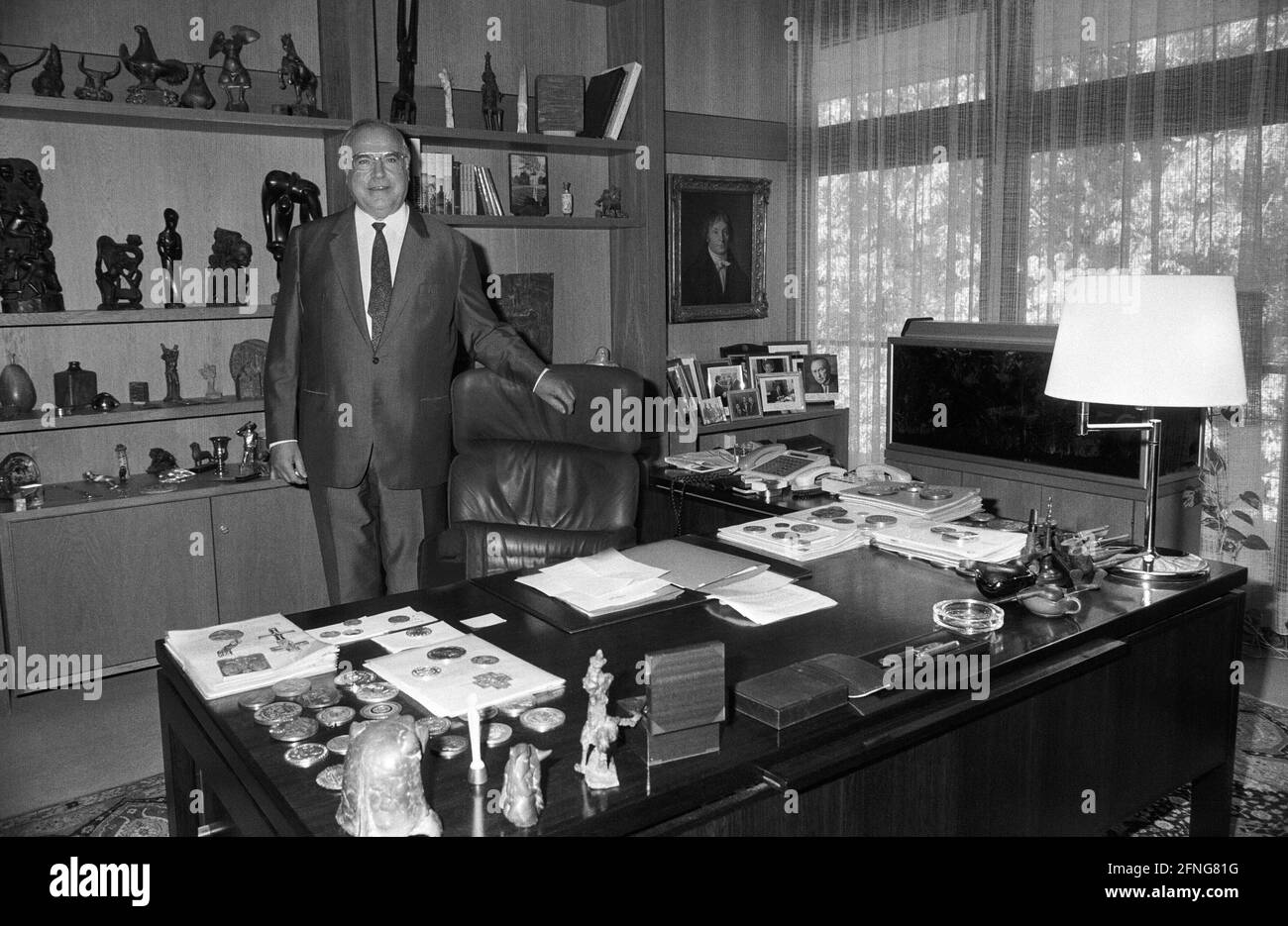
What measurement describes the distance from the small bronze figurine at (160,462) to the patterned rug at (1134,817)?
1308mm

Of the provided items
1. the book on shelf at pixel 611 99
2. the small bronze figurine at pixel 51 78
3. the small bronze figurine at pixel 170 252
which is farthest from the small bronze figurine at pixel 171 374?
the book on shelf at pixel 611 99

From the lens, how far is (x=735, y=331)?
546 centimetres

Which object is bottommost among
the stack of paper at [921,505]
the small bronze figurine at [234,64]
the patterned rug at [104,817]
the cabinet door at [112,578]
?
the patterned rug at [104,817]

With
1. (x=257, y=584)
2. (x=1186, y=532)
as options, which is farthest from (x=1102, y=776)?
(x=257, y=584)

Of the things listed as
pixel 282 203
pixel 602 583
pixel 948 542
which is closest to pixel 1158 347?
pixel 948 542

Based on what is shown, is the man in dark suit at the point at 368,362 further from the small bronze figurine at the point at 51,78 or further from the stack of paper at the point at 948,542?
the stack of paper at the point at 948,542

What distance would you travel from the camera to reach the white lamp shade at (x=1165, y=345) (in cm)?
216

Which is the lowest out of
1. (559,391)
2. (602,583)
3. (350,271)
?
(602,583)

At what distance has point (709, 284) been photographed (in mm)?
5266

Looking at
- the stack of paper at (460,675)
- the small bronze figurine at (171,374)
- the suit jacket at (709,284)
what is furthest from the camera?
the suit jacket at (709,284)

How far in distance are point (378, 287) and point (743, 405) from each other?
Answer: 88.0 inches

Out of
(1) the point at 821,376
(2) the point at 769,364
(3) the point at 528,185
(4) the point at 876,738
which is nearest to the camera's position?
(4) the point at 876,738

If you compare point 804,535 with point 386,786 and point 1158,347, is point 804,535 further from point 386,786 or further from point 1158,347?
point 386,786
